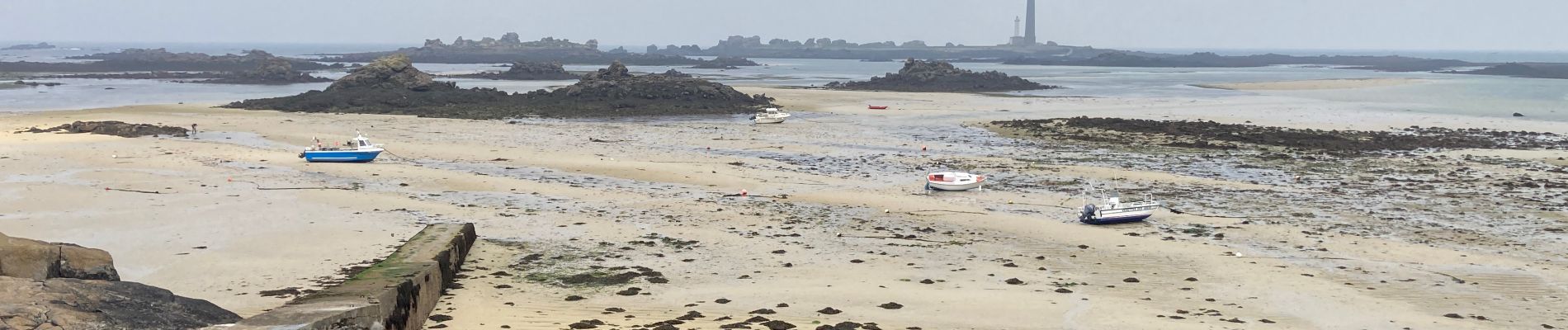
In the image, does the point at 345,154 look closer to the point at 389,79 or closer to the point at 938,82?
the point at 389,79

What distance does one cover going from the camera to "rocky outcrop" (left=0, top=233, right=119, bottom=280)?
10.9 metres

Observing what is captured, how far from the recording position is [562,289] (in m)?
14.7

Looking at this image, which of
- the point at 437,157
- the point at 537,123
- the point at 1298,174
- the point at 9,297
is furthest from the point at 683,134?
the point at 9,297

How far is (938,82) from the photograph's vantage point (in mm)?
77375

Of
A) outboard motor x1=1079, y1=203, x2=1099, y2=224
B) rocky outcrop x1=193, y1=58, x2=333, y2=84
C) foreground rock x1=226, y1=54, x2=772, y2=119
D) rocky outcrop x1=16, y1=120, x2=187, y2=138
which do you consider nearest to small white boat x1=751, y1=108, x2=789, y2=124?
foreground rock x1=226, y1=54, x2=772, y2=119

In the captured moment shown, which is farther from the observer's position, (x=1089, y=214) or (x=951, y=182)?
(x=951, y=182)

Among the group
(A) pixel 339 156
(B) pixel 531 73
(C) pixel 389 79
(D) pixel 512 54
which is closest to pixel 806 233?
(A) pixel 339 156

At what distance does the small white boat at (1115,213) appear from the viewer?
20.1 m

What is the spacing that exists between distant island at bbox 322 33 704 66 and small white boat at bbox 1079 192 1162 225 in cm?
12872

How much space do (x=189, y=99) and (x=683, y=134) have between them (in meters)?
31.5

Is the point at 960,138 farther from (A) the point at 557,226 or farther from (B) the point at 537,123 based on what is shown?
(A) the point at 557,226

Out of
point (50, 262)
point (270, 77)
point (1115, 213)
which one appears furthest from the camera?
point (270, 77)

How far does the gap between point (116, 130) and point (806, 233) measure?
25.3 meters

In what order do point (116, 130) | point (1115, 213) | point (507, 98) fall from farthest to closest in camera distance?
point (507, 98) < point (116, 130) < point (1115, 213)
